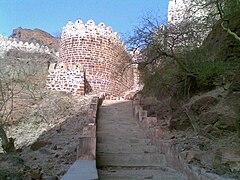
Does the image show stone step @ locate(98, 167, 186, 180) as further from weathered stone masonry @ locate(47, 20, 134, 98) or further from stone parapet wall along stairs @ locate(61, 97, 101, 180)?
weathered stone masonry @ locate(47, 20, 134, 98)

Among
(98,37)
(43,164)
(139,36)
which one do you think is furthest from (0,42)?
(43,164)

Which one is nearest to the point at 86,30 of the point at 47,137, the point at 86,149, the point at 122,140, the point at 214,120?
the point at 47,137

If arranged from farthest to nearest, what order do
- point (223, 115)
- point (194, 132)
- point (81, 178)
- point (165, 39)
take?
1. point (165, 39)
2. point (194, 132)
3. point (223, 115)
4. point (81, 178)

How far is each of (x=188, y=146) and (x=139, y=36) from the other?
388cm

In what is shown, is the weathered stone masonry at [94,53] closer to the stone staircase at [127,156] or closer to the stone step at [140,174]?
the stone staircase at [127,156]

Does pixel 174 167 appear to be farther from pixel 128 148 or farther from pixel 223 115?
pixel 223 115

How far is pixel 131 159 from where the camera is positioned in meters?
6.07

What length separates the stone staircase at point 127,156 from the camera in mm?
5129

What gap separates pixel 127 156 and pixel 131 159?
10 centimetres

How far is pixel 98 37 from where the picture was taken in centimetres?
2000

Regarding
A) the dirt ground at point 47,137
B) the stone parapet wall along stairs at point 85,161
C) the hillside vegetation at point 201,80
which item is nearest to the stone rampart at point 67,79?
the dirt ground at point 47,137

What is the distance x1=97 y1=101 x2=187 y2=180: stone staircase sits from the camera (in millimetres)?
5129

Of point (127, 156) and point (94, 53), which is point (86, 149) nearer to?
point (127, 156)

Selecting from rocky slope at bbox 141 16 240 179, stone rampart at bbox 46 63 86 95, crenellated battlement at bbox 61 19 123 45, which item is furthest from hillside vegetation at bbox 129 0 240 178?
crenellated battlement at bbox 61 19 123 45
